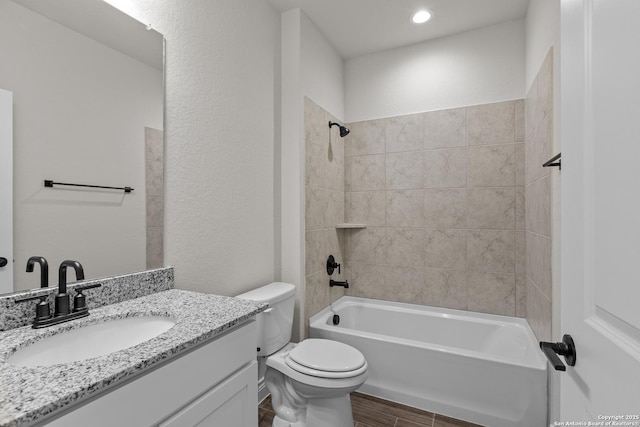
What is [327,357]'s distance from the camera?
64.7 inches

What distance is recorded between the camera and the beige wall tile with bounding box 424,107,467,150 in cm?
248

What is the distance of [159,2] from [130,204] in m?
0.94

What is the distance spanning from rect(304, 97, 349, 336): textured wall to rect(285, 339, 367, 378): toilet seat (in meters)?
0.48

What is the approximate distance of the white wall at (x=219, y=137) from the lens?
4.74 feet

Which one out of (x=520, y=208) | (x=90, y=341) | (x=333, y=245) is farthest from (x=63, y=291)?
(x=520, y=208)

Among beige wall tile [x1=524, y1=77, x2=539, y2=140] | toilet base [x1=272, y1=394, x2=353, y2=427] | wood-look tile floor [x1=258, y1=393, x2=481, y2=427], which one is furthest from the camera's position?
beige wall tile [x1=524, y1=77, x2=539, y2=140]

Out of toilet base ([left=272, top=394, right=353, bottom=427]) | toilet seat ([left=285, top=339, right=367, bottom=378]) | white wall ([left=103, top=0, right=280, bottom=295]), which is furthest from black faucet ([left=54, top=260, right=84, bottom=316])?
toilet base ([left=272, top=394, right=353, bottom=427])

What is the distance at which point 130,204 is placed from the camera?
1.26m

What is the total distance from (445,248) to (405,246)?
0.33m

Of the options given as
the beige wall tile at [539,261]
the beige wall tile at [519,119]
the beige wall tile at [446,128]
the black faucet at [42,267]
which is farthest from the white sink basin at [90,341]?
the beige wall tile at [519,119]

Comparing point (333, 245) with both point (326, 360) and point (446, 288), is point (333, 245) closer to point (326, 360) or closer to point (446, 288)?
point (446, 288)

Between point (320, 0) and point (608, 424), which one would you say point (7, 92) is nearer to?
point (608, 424)

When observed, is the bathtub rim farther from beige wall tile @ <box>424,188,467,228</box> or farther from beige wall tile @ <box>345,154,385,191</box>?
beige wall tile @ <box>345,154,385,191</box>

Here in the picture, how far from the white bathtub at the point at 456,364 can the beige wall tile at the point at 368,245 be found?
0.51 meters
